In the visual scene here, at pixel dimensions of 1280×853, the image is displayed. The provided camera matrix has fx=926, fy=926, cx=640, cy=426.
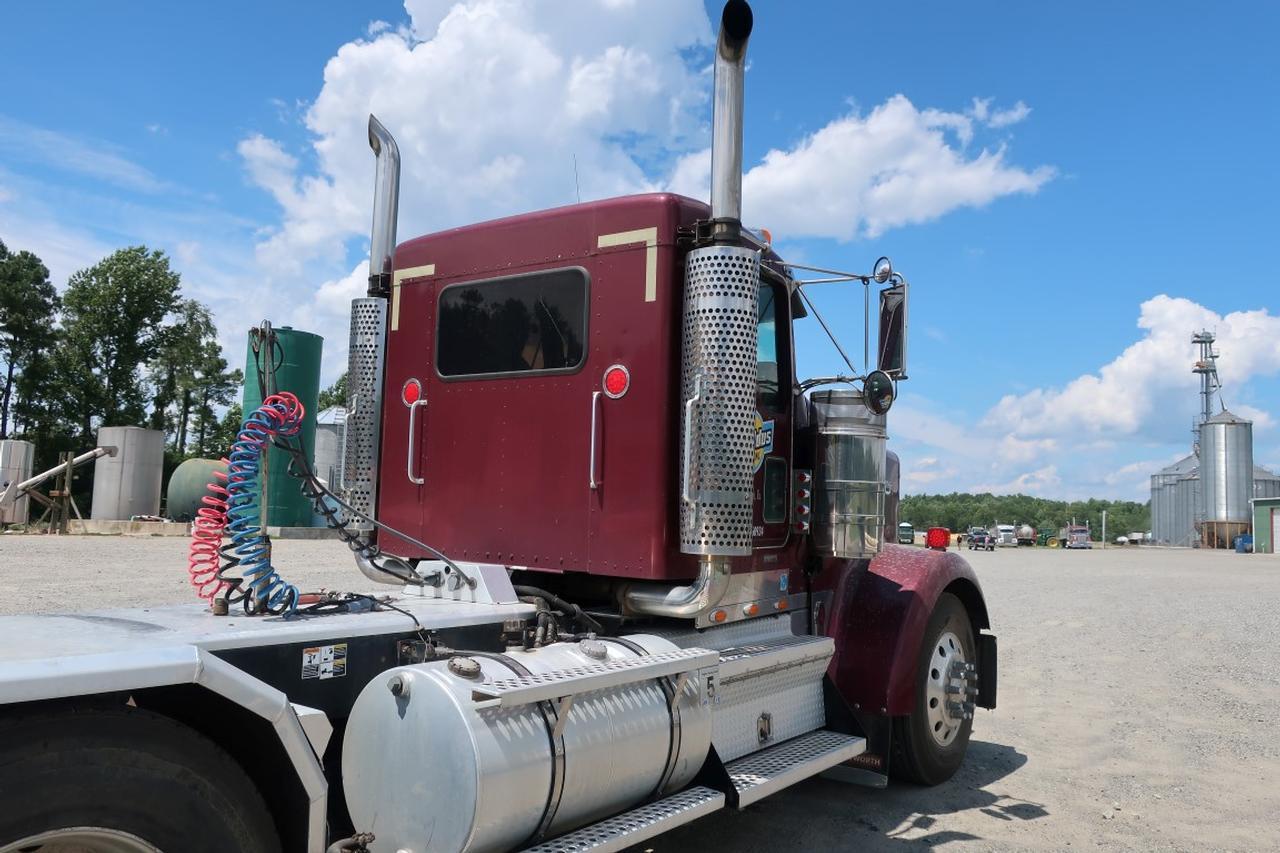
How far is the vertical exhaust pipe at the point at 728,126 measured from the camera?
4207 millimetres

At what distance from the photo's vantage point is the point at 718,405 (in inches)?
164

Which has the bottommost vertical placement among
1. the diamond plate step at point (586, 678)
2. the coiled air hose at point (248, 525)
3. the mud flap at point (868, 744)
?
the mud flap at point (868, 744)

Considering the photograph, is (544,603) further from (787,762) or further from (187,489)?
(187,489)

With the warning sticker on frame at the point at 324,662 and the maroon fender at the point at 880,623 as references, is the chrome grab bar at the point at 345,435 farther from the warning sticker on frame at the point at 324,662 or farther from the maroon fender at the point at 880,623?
the maroon fender at the point at 880,623

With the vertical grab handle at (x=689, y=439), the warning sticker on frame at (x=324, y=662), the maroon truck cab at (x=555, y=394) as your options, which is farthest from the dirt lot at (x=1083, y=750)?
the warning sticker on frame at (x=324, y=662)

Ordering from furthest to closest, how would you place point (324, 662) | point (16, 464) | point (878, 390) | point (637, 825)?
point (16, 464) → point (878, 390) → point (637, 825) → point (324, 662)

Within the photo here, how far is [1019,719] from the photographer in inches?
305

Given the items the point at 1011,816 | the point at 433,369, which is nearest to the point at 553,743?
the point at 433,369

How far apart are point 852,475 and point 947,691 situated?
1701 millimetres

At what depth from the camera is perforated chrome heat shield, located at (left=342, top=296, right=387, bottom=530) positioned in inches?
204

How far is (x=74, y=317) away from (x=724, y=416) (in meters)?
57.0

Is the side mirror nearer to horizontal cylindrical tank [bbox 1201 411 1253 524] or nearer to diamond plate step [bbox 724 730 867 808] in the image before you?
diamond plate step [bbox 724 730 867 808]

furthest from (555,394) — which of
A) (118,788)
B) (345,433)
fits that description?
(118,788)

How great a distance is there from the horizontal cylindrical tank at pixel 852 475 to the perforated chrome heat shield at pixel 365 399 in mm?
2492
